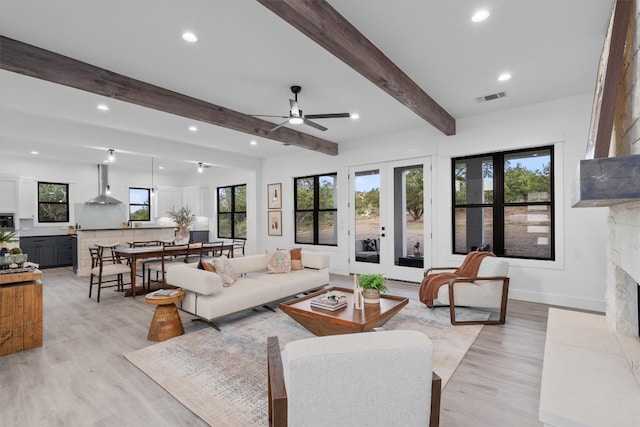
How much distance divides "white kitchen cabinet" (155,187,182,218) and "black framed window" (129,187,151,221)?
0.45 metres

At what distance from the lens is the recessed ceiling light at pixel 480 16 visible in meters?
2.47

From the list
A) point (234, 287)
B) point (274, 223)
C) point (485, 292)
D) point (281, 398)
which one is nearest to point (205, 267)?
point (234, 287)

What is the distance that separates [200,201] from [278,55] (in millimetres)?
7661

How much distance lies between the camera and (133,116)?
474 centimetres

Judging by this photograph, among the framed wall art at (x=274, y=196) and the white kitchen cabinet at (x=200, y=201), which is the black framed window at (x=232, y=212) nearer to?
the white kitchen cabinet at (x=200, y=201)

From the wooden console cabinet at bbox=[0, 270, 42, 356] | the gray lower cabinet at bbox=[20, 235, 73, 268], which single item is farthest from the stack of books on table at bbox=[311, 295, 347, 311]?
the gray lower cabinet at bbox=[20, 235, 73, 268]

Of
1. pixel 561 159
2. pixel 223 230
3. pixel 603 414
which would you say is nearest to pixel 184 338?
pixel 603 414

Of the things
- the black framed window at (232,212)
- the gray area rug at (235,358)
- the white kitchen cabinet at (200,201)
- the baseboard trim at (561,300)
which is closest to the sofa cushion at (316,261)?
the gray area rug at (235,358)

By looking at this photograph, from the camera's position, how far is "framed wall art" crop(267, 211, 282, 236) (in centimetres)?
804

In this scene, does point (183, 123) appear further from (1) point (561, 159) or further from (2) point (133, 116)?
(1) point (561, 159)

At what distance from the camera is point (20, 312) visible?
3.02 m

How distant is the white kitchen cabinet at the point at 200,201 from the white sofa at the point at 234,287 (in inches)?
226

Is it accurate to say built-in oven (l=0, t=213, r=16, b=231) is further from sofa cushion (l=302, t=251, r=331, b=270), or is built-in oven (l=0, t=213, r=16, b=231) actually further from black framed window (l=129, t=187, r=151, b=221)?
sofa cushion (l=302, t=251, r=331, b=270)

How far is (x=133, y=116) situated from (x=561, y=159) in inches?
248
